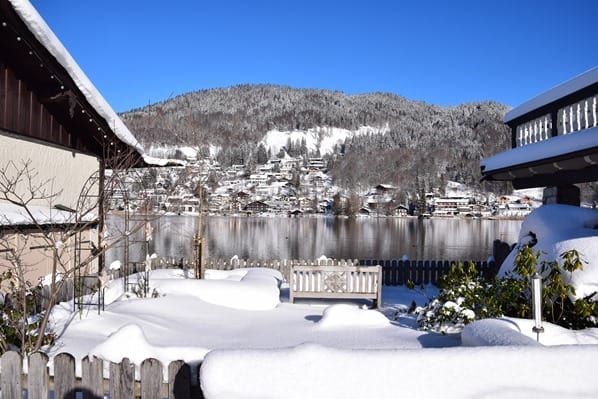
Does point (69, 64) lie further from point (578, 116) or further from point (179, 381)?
point (578, 116)

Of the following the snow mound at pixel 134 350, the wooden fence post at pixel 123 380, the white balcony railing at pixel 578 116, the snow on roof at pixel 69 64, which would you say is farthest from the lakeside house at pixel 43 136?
the white balcony railing at pixel 578 116

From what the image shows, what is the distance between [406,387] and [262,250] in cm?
3947

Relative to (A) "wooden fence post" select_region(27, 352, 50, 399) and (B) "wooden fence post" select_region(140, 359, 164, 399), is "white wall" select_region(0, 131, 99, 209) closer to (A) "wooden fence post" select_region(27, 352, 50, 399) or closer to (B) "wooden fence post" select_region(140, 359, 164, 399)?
(A) "wooden fence post" select_region(27, 352, 50, 399)

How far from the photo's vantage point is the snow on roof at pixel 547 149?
7250mm

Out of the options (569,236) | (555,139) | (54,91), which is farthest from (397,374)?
(54,91)

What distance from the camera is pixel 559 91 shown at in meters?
9.30

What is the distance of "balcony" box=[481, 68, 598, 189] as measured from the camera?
301 inches

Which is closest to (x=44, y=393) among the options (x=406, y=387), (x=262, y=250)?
(x=406, y=387)

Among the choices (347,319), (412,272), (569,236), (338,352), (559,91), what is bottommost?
(412,272)

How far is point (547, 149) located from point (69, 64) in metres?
9.29

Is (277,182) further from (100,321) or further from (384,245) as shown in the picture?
(100,321)

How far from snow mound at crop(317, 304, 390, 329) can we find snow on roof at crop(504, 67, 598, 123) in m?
5.60

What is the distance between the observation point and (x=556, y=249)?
7.47 m

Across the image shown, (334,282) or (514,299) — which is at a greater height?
(514,299)
